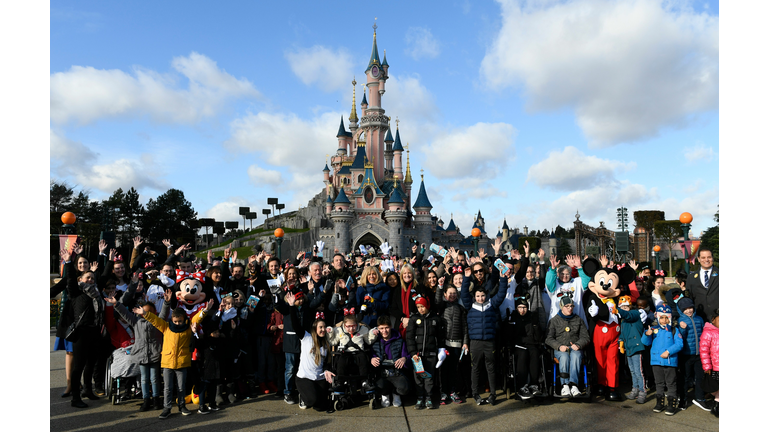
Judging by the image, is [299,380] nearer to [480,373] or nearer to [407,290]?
[407,290]

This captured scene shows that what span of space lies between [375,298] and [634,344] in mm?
3628

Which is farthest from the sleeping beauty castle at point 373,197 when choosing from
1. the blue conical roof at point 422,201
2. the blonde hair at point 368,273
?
the blonde hair at point 368,273

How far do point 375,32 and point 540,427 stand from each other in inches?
2802

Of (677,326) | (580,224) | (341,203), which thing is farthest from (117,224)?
(677,326)

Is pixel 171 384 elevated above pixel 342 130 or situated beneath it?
situated beneath

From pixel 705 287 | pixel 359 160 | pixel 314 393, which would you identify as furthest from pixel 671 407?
pixel 359 160

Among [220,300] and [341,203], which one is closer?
[220,300]

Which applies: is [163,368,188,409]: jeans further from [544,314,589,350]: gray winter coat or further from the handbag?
the handbag

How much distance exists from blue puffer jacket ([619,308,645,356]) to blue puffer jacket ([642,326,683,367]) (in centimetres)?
20

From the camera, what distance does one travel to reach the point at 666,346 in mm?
5867

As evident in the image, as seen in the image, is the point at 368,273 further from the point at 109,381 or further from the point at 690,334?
the point at 690,334

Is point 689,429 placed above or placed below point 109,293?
below

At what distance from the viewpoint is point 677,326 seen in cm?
596

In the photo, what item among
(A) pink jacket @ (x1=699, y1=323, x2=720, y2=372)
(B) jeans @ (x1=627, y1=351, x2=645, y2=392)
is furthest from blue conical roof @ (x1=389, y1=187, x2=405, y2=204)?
(A) pink jacket @ (x1=699, y1=323, x2=720, y2=372)
